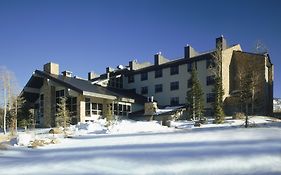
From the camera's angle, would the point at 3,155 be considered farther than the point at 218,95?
No

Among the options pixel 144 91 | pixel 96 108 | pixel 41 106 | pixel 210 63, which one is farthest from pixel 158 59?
pixel 41 106

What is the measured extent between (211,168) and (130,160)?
2.68m

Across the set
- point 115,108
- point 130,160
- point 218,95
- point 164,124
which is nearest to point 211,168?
point 130,160

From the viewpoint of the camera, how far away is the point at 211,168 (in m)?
8.38

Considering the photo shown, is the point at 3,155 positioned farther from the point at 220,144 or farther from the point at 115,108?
the point at 115,108

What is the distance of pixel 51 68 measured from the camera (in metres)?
37.2

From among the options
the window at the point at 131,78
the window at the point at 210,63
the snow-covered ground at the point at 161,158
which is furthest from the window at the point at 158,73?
the snow-covered ground at the point at 161,158

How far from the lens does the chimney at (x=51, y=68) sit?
3728 cm

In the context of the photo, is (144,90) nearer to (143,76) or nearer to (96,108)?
(143,76)

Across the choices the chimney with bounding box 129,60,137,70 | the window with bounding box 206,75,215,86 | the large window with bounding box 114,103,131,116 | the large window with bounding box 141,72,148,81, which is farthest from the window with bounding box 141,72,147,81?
the window with bounding box 206,75,215,86

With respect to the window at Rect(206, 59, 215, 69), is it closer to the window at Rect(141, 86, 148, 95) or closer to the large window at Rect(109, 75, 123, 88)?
the window at Rect(141, 86, 148, 95)

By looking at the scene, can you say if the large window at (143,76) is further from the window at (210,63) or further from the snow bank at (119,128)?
the snow bank at (119,128)

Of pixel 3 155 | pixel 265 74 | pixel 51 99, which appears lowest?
pixel 3 155

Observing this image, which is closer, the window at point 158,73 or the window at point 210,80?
the window at point 210,80
